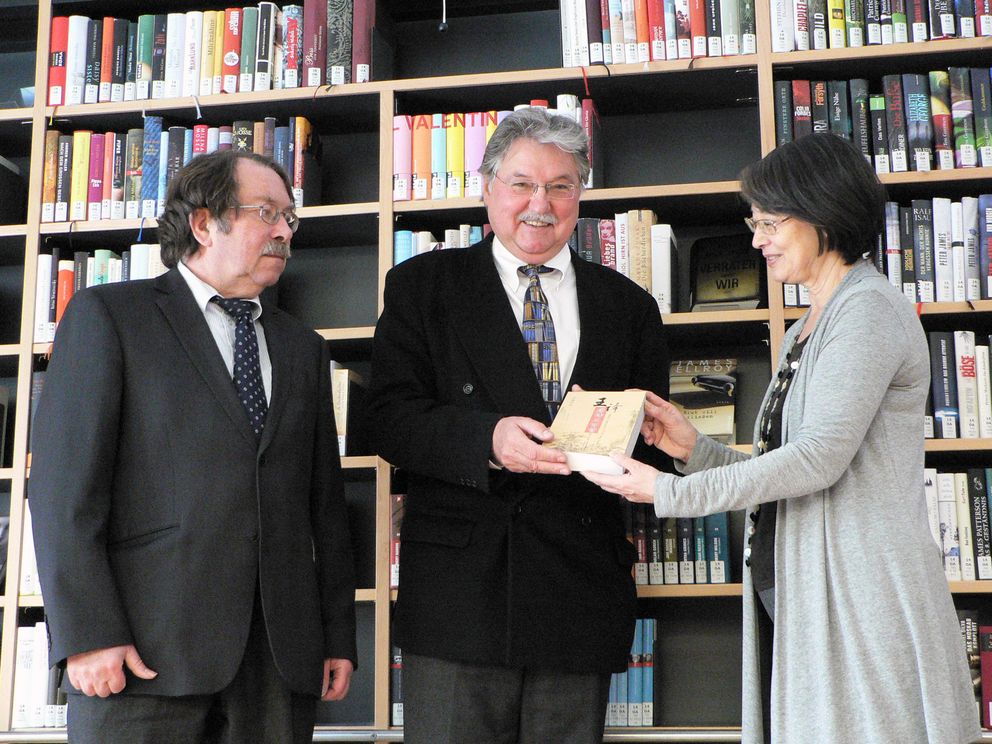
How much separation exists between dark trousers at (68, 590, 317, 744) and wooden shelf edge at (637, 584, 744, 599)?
1.03 m

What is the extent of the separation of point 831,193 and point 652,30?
4.09 feet

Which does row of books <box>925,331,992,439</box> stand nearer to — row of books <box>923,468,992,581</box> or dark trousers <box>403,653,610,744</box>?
row of books <box>923,468,992,581</box>

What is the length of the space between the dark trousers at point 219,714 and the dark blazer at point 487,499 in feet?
0.97

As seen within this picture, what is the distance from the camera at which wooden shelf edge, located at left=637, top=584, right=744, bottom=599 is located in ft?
9.23

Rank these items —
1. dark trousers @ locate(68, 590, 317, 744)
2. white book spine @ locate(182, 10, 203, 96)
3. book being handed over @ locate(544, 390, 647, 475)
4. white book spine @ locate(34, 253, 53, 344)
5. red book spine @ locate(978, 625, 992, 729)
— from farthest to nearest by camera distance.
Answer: white book spine @ locate(182, 10, 203, 96), white book spine @ locate(34, 253, 53, 344), red book spine @ locate(978, 625, 992, 729), book being handed over @ locate(544, 390, 647, 475), dark trousers @ locate(68, 590, 317, 744)

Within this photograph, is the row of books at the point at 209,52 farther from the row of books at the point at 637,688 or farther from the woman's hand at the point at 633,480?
the row of books at the point at 637,688

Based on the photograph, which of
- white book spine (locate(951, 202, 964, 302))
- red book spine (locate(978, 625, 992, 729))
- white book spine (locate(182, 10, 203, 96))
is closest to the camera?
red book spine (locate(978, 625, 992, 729))

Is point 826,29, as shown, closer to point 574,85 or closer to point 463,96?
point 574,85

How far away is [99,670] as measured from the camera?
1835mm

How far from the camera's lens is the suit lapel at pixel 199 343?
207cm

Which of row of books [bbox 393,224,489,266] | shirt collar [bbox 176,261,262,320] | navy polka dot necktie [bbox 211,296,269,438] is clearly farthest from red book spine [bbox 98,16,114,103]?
navy polka dot necktie [bbox 211,296,269,438]

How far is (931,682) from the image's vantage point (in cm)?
171

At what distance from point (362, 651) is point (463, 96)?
1.69 metres

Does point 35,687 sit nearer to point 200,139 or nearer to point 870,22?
point 200,139
